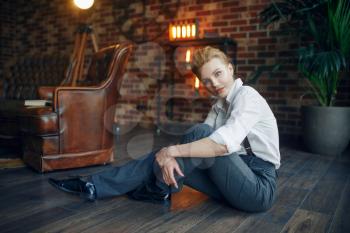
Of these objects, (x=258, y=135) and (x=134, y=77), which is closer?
(x=258, y=135)

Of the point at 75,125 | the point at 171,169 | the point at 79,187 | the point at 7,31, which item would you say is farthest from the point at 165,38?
the point at 7,31

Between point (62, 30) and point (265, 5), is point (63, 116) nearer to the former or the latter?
point (265, 5)

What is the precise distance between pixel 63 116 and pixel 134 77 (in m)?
2.69

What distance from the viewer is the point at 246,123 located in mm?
1297

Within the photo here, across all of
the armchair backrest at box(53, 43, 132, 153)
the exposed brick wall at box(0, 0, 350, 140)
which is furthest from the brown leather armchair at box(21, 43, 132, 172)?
the exposed brick wall at box(0, 0, 350, 140)

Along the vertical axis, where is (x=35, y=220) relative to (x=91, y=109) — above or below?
below

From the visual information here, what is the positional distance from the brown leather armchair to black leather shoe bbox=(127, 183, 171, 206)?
2.59 feet

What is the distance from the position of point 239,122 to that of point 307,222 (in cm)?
59

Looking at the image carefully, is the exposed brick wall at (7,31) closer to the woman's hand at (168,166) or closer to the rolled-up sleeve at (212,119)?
the rolled-up sleeve at (212,119)

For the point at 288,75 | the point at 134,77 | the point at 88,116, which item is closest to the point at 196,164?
the point at 88,116

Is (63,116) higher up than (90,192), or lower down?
higher up

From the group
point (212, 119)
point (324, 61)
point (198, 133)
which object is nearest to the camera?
point (198, 133)

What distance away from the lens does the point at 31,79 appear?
146 inches

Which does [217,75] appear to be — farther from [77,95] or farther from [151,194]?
[77,95]
